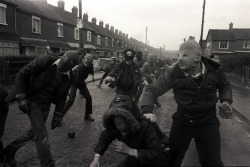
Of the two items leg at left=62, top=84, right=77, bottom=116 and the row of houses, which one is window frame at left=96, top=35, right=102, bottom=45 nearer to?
the row of houses

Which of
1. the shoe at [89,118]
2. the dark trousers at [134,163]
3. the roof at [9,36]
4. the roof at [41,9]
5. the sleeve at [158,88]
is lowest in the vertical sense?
the shoe at [89,118]

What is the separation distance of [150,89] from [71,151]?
8.09ft

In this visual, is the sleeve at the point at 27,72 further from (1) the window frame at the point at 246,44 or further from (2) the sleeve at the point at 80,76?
(1) the window frame at the point at 246,44

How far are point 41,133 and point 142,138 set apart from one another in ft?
5.48

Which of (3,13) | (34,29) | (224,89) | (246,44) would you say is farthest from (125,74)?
(246,44)

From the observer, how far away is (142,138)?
246cm

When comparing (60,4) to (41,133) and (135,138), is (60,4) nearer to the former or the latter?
(41,133)

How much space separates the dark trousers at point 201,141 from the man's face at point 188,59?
1.93 ft

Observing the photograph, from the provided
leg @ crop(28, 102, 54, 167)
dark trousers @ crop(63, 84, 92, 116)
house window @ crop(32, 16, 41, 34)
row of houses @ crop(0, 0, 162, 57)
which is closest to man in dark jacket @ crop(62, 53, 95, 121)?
dark trousers @ crop(63, 84, 92, 116)

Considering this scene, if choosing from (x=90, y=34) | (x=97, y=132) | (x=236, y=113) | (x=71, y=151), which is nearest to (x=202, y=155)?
(x=71, y=151)

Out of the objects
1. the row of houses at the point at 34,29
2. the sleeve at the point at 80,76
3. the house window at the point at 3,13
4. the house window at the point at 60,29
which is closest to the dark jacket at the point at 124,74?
the sleeve at the point at 80,76

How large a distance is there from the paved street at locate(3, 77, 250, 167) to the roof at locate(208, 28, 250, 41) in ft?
166

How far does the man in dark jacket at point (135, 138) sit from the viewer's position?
7.74 feet

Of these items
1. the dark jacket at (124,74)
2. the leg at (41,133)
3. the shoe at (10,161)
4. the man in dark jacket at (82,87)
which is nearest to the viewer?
the leg at (41,133)
